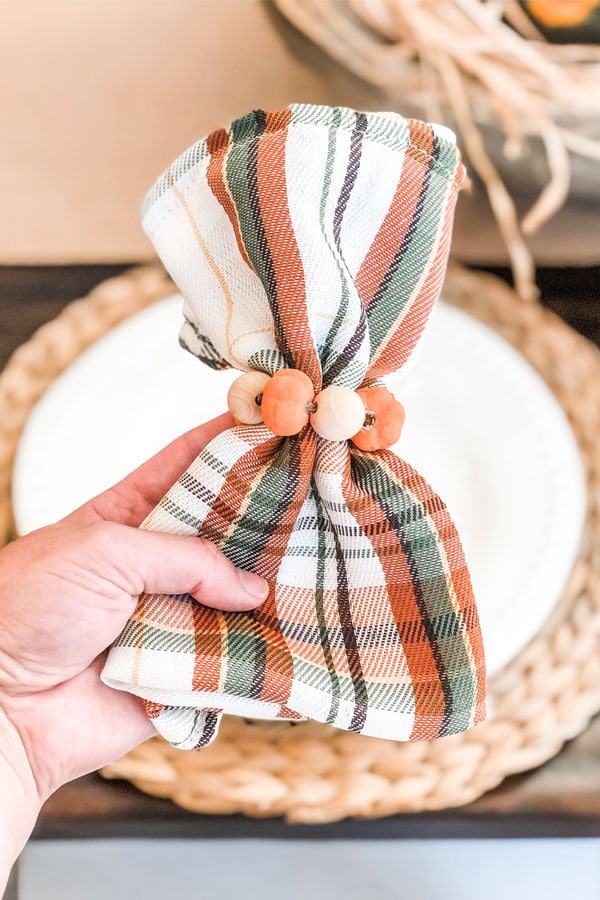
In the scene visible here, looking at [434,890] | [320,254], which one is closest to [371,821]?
[434,890]

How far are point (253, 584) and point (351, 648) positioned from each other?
38 millimetres

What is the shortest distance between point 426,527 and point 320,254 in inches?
3.5

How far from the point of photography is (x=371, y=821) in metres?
0.37

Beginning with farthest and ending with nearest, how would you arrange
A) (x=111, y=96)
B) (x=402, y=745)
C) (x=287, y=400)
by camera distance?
(x=111, y=96), (x=402, y=745), (x=287, y=400)

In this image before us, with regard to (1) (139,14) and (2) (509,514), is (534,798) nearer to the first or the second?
(2) (509,514)

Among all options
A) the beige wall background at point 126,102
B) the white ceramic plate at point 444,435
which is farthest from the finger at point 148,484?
the beige wall background at point 126,102

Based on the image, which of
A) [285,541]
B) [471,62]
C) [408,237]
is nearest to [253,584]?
[285,541]

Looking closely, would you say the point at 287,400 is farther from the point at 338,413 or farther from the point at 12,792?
the point at 12,792

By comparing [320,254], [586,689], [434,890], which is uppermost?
[320,254]

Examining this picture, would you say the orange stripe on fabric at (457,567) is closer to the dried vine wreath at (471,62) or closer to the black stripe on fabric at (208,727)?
the black stripe on fabric at (208,727)

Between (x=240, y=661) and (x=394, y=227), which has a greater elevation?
(x=394, y=227)

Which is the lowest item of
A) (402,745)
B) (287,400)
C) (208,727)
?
(402,745)

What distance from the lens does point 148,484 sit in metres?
0.29

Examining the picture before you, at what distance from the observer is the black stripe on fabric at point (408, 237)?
0.23 m
